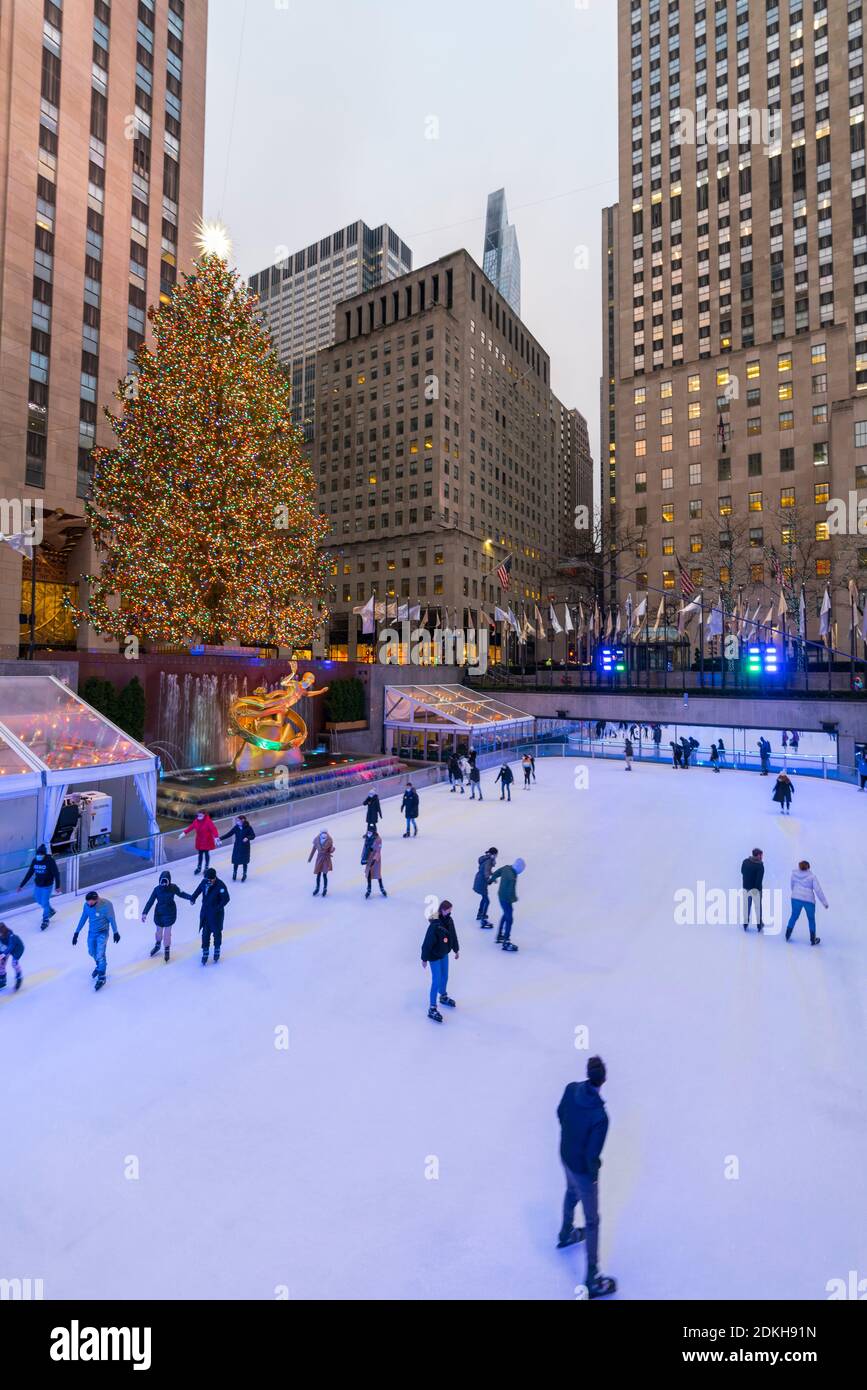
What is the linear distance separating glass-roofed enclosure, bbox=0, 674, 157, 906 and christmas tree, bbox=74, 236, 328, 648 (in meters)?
8.25

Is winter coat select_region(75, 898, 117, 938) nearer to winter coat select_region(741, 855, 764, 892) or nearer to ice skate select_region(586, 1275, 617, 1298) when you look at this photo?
ice skate select_region(586, 1275, 617, 1298)

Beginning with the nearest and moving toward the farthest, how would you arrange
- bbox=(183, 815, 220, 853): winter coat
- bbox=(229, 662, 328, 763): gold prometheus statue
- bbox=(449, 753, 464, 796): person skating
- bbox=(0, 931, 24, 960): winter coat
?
1. bbox=(0, 931, 24, 960): winter coat
2. bbox=(183, 815, 220, 853): winter coat
3. bbox=(229, 662, 328, 763): gold prometheus statue
4. bbox=(449, 753, 464, 796): person skating

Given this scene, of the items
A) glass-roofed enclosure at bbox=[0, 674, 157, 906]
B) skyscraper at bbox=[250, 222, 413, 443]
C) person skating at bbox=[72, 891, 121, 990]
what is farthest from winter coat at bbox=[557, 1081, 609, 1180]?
skyscraper at bbox=[250, 222, 413, 443]

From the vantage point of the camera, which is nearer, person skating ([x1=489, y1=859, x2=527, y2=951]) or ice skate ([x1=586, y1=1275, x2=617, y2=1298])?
ice skate ([x1=586, y1=1275, x2=617, y2=1298])

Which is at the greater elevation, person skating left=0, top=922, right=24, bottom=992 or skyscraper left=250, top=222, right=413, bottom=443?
skyscraper left=250, top=222, right=413, bottom=443

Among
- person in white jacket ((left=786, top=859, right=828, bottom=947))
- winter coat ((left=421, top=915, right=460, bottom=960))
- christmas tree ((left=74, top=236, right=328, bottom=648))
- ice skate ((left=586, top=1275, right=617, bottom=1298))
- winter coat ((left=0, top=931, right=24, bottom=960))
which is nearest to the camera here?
ice skate ((left=586, top=1275, right=617, bottom=1298))

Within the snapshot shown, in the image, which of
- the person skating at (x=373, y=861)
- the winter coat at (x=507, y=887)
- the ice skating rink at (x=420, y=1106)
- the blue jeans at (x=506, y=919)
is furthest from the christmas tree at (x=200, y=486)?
the blue jeans at (x=506, y=919)

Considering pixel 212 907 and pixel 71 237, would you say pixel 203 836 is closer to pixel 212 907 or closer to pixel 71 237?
pixel 212 907

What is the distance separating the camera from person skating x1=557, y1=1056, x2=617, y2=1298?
4.01 meters

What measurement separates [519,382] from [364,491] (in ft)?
99.3

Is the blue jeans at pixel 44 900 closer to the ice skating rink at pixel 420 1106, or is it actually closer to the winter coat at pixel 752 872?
the ice skating rink at pixel 420 1106

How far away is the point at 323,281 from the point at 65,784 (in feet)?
516

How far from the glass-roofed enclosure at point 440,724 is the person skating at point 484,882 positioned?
1621 cm
